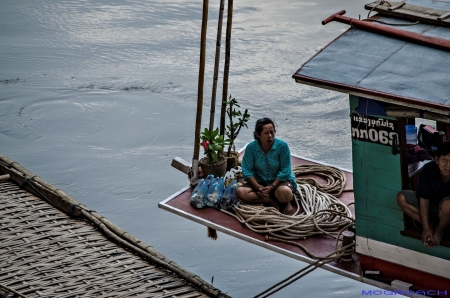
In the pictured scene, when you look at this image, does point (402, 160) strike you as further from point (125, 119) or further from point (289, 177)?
point (125, 119)

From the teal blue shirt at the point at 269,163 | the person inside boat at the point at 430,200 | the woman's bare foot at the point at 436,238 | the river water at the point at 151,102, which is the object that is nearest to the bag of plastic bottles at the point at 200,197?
the teal blue shirt at the point at 269,163

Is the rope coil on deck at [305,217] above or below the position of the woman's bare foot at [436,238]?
below

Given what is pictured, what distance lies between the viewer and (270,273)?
5727 mm

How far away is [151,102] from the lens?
8.00 metres

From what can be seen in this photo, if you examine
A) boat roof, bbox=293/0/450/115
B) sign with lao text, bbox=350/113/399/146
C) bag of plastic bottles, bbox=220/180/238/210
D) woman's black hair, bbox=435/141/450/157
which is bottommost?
bag of plastic bottles, bbox=220/180/238/210

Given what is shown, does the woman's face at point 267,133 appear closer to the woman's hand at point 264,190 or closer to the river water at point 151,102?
the woman's hand at point 264,190

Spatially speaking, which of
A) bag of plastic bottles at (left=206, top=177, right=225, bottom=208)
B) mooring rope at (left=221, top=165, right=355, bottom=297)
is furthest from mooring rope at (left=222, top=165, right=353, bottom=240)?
bag of plastic bottles at (left=206, top=177, right=225, bottom=208)

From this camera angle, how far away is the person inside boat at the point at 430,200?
387 cm

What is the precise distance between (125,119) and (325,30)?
9.77 ft

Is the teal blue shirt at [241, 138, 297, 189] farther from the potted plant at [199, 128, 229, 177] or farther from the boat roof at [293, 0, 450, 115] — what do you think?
the boat roof at [293, 0, 450, 115]

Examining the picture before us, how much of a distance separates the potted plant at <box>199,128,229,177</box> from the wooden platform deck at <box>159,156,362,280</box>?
20 centimetres

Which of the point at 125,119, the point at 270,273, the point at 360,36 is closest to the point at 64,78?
the point at 125,119

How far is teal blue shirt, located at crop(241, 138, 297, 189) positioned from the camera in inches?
191

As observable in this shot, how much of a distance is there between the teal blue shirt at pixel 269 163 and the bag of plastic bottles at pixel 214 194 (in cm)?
18
